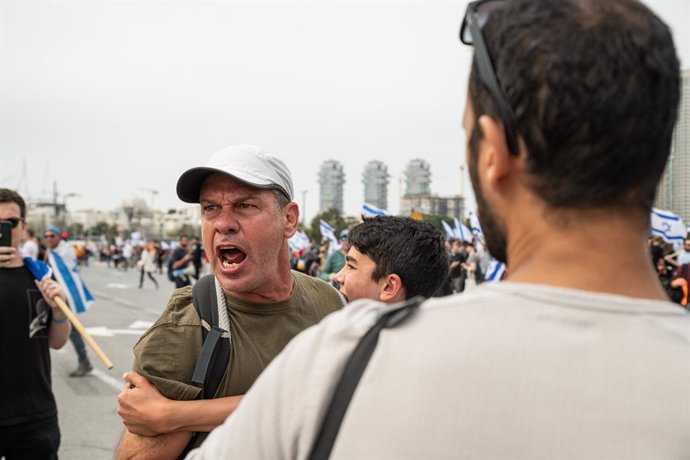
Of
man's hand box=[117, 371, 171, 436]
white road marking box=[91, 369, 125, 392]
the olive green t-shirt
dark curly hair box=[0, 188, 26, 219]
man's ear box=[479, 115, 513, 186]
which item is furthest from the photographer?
white road marking box=[91, 369, 125, 392]

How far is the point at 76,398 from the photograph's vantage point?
25.0 feet

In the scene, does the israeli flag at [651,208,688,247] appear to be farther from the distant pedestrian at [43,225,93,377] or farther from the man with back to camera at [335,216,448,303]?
the man with back to camera at [335,216,448,303]

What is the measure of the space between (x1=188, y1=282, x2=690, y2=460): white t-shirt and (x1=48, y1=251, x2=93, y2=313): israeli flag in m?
5.59

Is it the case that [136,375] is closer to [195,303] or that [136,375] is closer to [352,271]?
[195,303]

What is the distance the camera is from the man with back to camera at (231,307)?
75.9 inches

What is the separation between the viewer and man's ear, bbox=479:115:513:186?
103cm

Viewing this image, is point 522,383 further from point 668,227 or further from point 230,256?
point 668,227

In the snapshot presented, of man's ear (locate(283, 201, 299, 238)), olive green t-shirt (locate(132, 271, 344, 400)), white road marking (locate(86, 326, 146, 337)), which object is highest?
man's ear (locate(283, 201, 299, 238))

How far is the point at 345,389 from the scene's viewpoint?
38.9 inches

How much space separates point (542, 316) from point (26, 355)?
3531 mm

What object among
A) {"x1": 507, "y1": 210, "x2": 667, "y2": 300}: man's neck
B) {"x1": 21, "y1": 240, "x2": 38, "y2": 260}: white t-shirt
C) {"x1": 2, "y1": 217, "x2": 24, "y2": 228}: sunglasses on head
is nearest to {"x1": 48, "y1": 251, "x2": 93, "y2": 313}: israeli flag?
{"x1": 2, "y1": 217, "x2": 24, "y2": 228}: sunglasses on head

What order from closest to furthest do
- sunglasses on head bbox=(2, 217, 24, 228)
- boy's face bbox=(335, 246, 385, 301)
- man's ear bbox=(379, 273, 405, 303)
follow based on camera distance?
man's ear bbox=(379, 273, 405, 303) < boy's face bbox=(335, 246, 385, 301) < sunglasses on head bbox=(2, 217, 24, 228)

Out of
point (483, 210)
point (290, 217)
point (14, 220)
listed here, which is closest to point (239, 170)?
point (290, 217)

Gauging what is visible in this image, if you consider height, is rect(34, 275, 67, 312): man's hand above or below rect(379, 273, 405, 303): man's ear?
below
